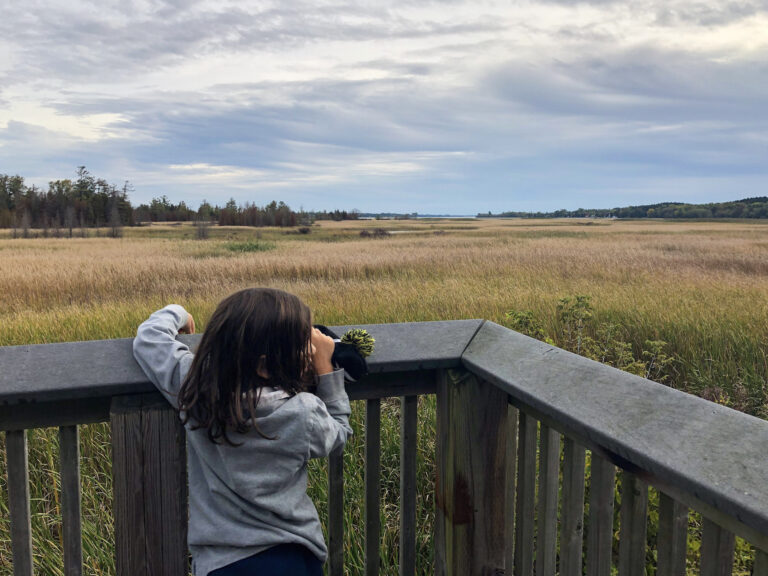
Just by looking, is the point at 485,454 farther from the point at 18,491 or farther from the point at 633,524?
the point at 18,491

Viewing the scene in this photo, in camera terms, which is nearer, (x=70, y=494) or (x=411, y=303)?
(x=70, y=494)

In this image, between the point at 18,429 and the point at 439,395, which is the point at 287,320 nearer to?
the point at 439,395

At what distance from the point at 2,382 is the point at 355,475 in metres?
2.45

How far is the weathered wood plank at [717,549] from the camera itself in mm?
1104

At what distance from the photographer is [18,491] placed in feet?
5.07

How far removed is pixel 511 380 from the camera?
160 centimetres

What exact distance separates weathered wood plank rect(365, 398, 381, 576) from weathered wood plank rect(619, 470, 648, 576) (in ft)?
2.27

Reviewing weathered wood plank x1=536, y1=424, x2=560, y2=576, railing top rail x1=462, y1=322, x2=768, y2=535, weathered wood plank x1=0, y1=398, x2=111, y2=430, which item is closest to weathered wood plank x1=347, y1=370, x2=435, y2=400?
railing top rail x1=462, y1=322, x2=768, y2=535

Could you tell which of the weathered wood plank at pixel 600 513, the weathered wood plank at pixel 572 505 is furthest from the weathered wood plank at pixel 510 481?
the weathered wood plank at pixel 600 513

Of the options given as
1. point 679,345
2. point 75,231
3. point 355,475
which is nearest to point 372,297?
point 679,345

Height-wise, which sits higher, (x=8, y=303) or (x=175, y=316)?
(x=175, y=316)

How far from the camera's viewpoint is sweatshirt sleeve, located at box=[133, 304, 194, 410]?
5.11 feet

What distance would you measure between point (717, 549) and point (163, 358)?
127 centimetres

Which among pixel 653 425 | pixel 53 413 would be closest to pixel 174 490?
pixel 53 413
